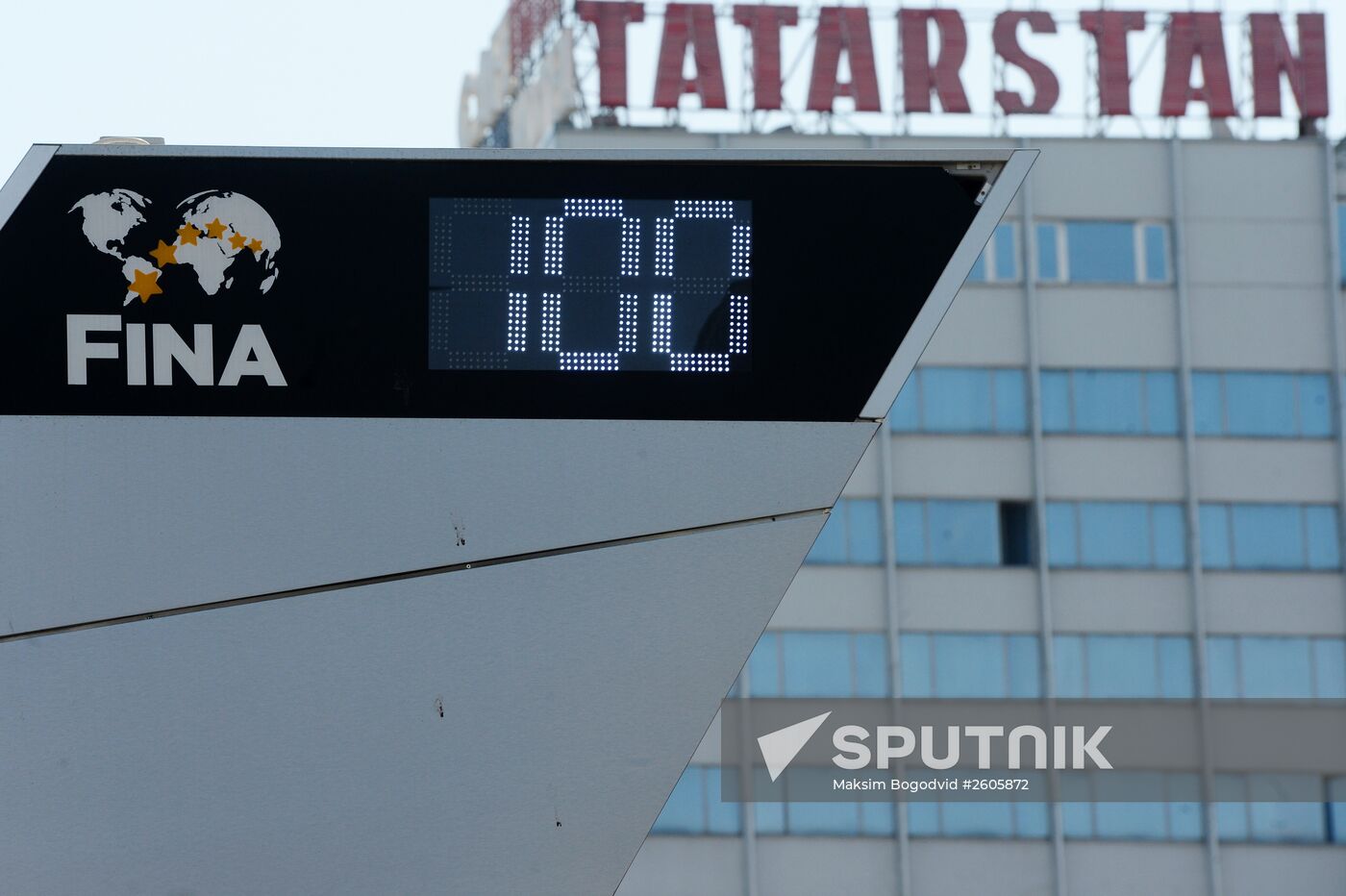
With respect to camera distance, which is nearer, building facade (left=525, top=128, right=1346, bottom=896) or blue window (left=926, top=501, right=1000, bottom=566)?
building facade (left=525, top=128, right=1346, bottom=896)

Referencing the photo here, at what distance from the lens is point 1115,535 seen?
3822cm

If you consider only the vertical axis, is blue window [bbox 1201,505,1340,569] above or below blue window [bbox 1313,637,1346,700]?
above

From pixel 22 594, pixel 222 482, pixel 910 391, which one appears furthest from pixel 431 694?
pixel 910 391

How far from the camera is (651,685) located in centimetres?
534

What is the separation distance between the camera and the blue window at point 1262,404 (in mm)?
38594

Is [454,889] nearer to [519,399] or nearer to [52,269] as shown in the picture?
[519,399]

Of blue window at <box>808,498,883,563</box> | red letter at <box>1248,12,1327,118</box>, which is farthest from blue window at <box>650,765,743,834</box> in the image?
red letter at <box>1248,12,1327,118</box>

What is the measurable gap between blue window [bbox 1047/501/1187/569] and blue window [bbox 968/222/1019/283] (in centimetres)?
494

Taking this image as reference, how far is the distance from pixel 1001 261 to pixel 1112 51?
5.10 m

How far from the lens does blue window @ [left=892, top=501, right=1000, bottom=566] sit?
3759 cm

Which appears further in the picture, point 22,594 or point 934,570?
point 934,570

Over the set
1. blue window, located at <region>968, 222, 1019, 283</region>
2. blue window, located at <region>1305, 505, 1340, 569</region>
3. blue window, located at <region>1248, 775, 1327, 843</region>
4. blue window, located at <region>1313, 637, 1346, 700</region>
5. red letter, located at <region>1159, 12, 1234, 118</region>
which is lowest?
blue window, located at <region>1248, 775, 1327, 843</region>

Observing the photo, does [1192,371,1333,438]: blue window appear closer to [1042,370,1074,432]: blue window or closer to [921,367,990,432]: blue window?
[1042,370,1074,432]: blue window

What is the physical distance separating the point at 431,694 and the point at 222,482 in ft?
2.94
